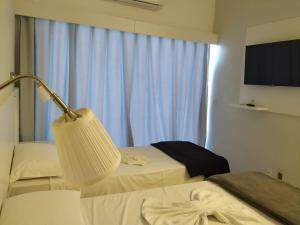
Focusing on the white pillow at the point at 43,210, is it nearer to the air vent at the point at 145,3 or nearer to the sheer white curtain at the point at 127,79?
the sheer white curtain at the point at 127,79

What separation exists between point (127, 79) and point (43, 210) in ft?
7.95

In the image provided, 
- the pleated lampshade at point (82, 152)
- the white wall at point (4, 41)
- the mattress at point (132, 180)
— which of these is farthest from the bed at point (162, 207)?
the pleated lampshade at point (82, 152)

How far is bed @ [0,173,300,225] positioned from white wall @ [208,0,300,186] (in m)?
1.02

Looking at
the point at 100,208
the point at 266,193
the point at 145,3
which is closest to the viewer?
the point at 100,208

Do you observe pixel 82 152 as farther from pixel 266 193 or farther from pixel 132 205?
pixel 266 193

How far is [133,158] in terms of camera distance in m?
2.60

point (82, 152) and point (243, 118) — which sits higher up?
point (82, 152)

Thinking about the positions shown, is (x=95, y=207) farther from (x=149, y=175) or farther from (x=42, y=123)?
(x=42, y=123)

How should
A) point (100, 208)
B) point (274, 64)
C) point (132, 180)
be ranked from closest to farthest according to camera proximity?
point (100, 208) → point (132, 180) → point (274, 64)

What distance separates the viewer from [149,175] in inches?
91.3

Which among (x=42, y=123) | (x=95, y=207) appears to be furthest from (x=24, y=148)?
(x=95, y=207)

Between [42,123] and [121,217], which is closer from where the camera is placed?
[121,217]

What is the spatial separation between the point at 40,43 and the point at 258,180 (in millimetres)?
2762

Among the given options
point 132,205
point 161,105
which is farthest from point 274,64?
point 132,205
